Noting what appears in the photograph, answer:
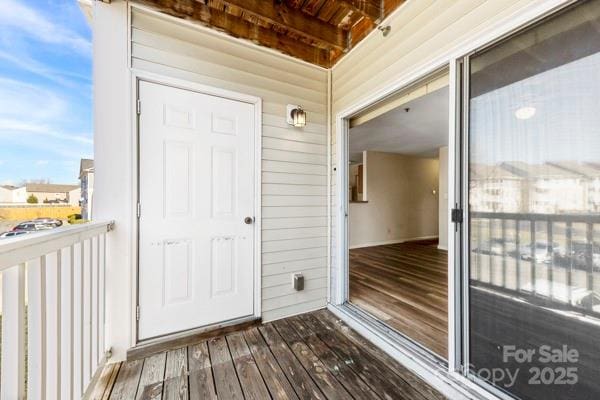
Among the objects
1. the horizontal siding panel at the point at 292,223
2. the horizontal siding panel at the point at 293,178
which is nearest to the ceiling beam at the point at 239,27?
the horizontal siding panel at the point at 293,178

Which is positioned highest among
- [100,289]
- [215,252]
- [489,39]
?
[489,39]

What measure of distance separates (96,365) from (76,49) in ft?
7.15

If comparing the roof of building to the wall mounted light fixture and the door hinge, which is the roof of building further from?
the door hinge

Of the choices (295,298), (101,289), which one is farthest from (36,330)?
(295,298)

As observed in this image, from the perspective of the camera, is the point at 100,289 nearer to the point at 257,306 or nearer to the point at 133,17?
the point at 257,306

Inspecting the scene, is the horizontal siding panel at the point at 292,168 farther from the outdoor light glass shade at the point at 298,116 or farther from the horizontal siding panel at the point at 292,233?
the horizontal siding panel at the point at 292,233

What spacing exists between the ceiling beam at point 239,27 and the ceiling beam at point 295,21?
0.24 meters

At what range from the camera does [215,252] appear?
85.4 inches

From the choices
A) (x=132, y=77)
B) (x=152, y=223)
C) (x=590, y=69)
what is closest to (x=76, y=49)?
(x=132, y=77)

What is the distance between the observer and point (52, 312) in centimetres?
109

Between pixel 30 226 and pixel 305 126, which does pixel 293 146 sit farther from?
pixel 30 226

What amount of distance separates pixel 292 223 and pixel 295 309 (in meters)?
0.90

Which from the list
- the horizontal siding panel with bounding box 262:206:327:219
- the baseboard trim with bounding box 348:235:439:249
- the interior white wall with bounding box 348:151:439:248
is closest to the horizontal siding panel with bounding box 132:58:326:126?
the horizontal siding panel with bounding box 262:206:327:219

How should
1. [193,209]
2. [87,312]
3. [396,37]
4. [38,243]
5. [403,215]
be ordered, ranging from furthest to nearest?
[403,215]
[193,209]
[396,37]
[87,312]
[38,243]
